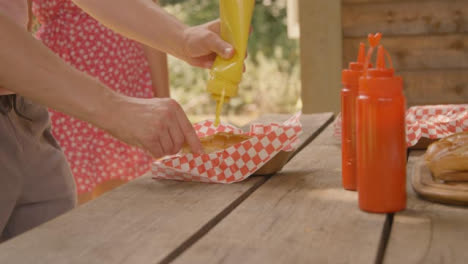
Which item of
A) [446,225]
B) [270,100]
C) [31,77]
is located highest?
[31,77]

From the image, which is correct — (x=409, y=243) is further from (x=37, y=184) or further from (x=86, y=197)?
(x=86, y=197)

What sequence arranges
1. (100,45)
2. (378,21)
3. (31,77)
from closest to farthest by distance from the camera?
(31,77)
(100,45)
(378,21)

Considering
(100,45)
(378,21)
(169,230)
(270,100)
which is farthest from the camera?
(270,100)

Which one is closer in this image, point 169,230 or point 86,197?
point 169,230

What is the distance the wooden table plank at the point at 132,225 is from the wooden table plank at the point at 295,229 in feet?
0.14

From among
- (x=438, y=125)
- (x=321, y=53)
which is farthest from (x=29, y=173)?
(x=321, y=53)

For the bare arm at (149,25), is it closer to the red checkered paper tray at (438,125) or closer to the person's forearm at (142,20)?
the person's forearm at (142,20)

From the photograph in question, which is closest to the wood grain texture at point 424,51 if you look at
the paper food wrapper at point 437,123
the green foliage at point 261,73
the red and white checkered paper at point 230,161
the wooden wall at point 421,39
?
the wooden wall at point 421,39

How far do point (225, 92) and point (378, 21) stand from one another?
220 centimetres

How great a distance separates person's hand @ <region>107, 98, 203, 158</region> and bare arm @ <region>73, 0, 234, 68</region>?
1.25ft

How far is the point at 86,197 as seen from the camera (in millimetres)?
2730

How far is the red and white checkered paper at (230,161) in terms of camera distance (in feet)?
4.77

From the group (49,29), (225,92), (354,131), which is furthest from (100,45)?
(354,131)

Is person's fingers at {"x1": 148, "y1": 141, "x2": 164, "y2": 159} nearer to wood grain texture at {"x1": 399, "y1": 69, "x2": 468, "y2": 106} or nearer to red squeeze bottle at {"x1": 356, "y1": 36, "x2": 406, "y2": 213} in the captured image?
red squeeze bottle at {"x1": 356, "y1": 36, "x2": 406, "y2": 213}
